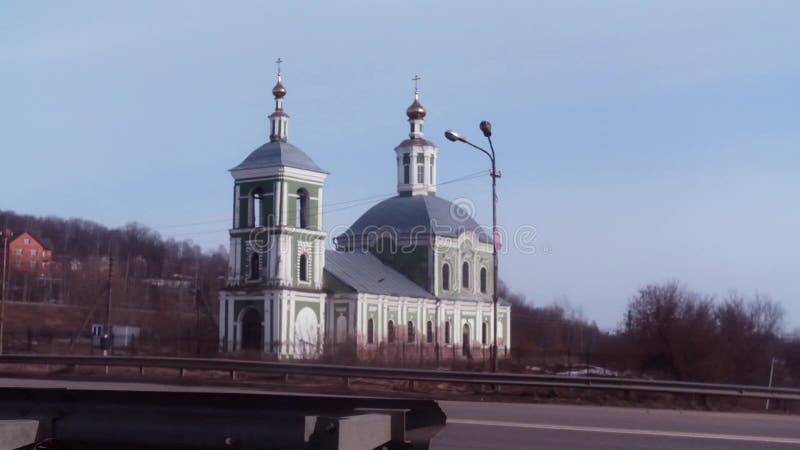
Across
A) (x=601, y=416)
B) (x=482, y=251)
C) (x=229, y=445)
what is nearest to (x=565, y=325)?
(x=482, y=251)

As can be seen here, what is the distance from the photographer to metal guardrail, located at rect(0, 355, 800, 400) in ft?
62.0

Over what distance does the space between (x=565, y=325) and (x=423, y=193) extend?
4182 centimetres

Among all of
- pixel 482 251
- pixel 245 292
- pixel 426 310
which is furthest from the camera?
pixel 482 251

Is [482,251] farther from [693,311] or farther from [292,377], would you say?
[292,377]

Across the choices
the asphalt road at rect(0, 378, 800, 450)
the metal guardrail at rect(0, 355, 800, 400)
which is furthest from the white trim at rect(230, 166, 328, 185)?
the asphalt road at rect(0, 378, 800, 450)

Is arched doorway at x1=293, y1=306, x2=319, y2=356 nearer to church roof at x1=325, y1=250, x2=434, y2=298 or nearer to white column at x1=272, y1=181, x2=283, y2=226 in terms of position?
church roof at x1=325, y1=250, x2=434, y2=298

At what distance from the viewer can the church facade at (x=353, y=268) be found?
2000 inches

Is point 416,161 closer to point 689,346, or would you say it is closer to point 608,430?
point 689,346

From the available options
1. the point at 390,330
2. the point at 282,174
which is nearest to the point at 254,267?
the point at 282,174

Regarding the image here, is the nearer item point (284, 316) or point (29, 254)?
point (284, 316)

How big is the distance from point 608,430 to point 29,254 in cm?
9186

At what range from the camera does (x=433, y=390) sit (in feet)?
74.4

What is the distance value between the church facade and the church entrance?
0.06 m

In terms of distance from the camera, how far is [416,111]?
6556cm
